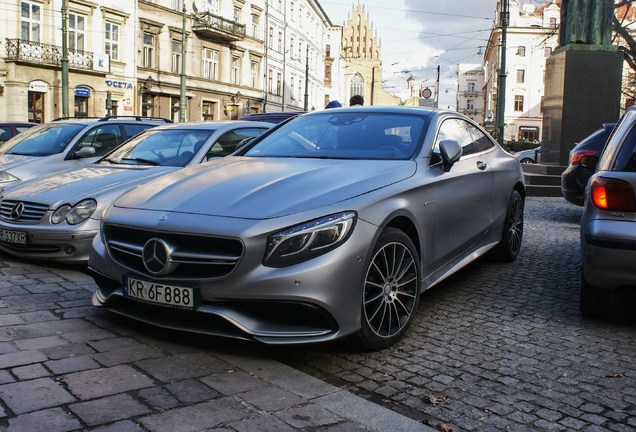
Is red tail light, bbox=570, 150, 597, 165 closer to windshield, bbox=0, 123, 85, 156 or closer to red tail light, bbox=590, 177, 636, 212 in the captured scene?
red tail light, bbox=590, 177, 636, 212

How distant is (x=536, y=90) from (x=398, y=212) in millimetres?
81340

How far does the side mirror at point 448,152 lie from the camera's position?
4.73 meters

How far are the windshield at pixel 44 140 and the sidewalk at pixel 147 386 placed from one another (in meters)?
4.94

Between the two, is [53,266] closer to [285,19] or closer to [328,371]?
[328,371]

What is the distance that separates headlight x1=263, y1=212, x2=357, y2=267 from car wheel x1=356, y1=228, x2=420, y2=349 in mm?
330

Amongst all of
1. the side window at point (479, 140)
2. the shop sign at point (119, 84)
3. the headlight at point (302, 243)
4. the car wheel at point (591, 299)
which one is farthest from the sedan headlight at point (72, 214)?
the shop sign at point (119, 84)

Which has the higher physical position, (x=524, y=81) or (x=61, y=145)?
(x=524, y=81)

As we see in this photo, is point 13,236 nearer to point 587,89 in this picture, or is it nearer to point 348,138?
point 348,138

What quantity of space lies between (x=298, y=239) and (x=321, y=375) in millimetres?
781

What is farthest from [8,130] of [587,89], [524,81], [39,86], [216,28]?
[524,81]

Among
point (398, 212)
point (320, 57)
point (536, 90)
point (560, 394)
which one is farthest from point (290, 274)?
point (536, 90)

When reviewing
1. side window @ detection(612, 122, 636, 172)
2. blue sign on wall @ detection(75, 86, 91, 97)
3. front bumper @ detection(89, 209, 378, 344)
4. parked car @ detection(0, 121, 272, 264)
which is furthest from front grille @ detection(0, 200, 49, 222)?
blue sign on wall @ detection(75, 86, 91, 97)

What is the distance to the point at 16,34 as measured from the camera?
30.2 meters

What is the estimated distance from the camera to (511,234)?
676 cm
